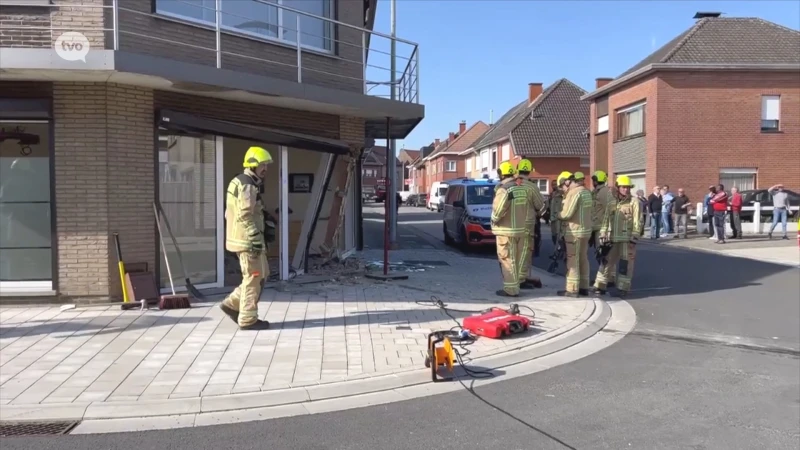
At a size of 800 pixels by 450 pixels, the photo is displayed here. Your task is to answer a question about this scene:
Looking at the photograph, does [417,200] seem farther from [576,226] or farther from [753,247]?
[576,226]

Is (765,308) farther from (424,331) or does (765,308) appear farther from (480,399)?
(480,399)

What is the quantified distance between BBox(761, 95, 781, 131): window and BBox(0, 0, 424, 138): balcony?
21.1 metres

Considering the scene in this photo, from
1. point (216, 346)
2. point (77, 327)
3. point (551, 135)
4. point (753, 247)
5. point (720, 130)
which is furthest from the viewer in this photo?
point (551, 135)

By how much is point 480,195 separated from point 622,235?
8.00 metres

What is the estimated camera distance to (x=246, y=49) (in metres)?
11.1

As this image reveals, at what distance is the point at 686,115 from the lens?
28047mm

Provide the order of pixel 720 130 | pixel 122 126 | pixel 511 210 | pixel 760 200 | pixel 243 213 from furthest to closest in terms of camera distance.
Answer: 1. pixel 720 130
2. pixel 760 200
3. pixel 511 210
4. pixel 122 126
5. pixel 243 213

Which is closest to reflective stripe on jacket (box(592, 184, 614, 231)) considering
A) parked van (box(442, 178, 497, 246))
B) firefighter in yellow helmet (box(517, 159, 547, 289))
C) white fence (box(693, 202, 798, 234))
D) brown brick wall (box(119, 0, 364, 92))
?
firefighter in yellow helmet (box(517, 159, 547, 289))

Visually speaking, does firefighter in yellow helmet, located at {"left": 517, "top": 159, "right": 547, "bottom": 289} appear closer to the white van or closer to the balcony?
the balcony

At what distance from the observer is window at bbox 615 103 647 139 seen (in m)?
30.2

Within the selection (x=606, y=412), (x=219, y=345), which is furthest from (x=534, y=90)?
(x=606, y=412)

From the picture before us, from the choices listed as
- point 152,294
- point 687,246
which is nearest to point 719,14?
point 687,246

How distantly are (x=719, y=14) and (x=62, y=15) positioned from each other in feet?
102

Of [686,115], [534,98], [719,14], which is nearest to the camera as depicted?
[686,115]
